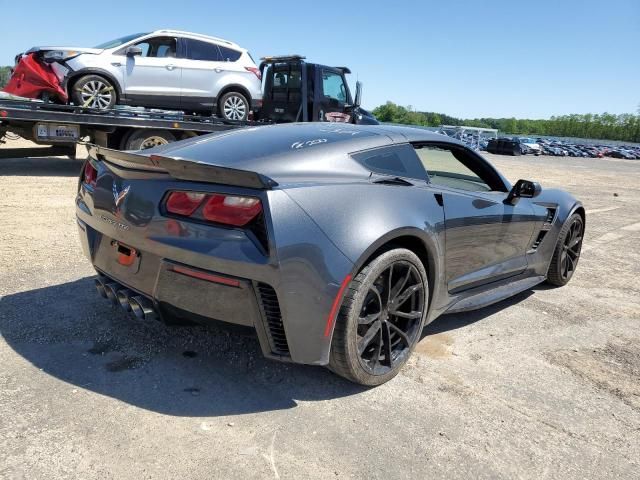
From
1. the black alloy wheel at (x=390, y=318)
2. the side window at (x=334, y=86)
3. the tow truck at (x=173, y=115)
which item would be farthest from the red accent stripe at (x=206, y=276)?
the side window at (x=334, y=86)

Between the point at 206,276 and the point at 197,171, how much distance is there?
1.58 ft

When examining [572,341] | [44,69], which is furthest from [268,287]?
[44,69]

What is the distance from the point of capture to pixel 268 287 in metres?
2.31

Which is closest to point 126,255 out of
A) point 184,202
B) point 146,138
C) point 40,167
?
point 184,202

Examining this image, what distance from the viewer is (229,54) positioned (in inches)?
417

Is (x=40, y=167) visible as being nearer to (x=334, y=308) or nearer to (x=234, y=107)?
(x=234, y=107)

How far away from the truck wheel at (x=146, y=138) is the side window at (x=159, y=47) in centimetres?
150

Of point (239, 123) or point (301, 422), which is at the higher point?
point (239, 123)

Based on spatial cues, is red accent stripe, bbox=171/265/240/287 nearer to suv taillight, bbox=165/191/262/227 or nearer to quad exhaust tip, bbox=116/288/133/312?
suv taillight, bbox=165/191/262/227

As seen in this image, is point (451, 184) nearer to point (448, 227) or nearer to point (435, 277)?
point (448, 227)

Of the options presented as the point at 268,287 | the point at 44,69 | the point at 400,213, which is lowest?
the point at 268,287

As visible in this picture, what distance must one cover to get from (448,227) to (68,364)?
229cm

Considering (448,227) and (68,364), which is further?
(448,227)

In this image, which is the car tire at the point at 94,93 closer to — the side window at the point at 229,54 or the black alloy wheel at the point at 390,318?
the side window at the point at 229,54
